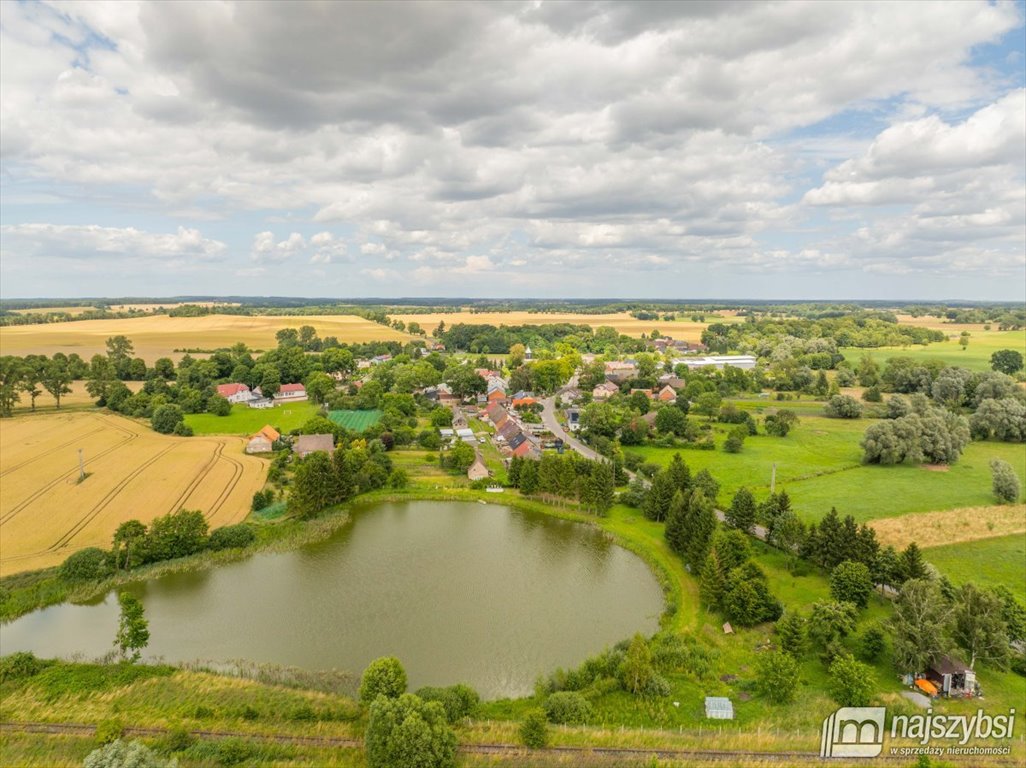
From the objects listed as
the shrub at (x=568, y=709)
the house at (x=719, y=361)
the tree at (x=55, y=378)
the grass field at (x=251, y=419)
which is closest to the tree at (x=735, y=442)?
the shrub at (x=568, y=709)

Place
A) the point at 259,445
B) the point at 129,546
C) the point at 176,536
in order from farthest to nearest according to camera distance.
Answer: the point at 259,445, the point at 176,536, the point at 129,546

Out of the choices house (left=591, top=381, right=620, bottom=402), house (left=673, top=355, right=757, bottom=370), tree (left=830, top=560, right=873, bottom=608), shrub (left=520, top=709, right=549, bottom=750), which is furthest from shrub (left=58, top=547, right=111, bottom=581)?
house (left=673, top=355, right=757, bottom=370)

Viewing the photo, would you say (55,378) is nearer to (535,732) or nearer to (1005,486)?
(535,732)

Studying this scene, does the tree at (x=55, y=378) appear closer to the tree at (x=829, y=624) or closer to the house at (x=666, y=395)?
the house at (x=666, y=395)

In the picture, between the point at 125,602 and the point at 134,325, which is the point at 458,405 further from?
the point at 134,325

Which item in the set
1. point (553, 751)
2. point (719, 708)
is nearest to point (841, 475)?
point (719, 708)
